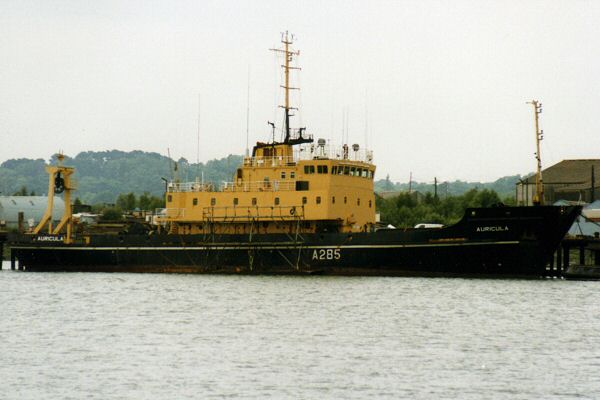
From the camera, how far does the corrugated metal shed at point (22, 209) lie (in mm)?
105562

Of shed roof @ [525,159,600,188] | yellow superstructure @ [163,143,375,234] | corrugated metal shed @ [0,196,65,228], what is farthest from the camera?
corrugated metal shed @ [0,196,65,228]

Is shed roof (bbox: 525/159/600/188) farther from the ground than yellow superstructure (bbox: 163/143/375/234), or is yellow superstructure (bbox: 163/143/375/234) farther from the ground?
shed roof (bbox: 525/159/600/188)

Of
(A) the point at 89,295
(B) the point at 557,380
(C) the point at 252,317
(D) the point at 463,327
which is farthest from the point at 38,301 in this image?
(B) the point at 557,380

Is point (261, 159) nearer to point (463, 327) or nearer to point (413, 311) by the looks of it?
point (413, 311)

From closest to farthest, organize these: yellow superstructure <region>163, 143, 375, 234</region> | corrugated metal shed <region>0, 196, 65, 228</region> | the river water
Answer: the river water < yellow superstructure <region>163, 143, 375, 234</region> < corrugated metal shed <region>0, 196, 65, 228</region>

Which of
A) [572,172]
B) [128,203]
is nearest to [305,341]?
[572,172]

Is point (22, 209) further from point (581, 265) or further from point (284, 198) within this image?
point (581, 265)

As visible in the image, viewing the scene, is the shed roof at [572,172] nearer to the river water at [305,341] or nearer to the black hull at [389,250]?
the black hull at [389,250]

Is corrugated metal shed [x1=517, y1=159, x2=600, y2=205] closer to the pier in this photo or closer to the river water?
the pier

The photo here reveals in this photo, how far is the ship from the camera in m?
44.4

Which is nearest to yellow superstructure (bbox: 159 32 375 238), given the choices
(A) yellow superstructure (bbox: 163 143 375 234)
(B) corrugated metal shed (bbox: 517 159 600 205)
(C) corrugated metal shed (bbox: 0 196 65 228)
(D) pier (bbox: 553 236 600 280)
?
(A) yellow superstructure (bbox: 163 143 375 234)

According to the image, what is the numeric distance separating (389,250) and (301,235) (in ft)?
15.2

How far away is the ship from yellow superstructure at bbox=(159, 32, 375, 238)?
0.17 feet

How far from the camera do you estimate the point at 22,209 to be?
107062mm
